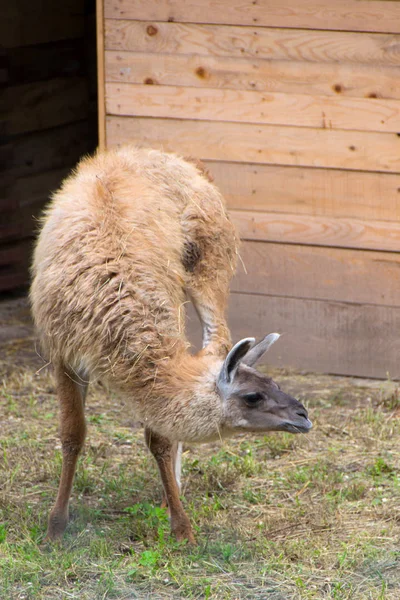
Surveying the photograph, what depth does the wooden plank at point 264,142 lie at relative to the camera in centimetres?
653

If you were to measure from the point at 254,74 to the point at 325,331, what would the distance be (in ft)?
5.98

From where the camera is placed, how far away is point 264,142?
678 cm

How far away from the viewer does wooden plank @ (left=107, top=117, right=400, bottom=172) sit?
21.4 ft

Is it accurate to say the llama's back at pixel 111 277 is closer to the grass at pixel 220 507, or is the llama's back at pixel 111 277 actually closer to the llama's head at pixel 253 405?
the llama's head at pixel 253 405

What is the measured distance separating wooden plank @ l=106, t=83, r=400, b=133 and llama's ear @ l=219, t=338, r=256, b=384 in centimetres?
291

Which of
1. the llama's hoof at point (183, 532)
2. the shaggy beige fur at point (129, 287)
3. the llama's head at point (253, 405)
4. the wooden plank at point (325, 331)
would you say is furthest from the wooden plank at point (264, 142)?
the llama's hoof at point (183, 532)

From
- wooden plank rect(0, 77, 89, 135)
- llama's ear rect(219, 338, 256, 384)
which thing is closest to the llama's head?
llama's ear rect(219, 338, 256, 384)

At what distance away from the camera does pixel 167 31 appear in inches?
268

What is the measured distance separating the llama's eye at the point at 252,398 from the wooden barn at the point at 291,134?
8.55 feet

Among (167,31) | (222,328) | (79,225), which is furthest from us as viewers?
(167,31)

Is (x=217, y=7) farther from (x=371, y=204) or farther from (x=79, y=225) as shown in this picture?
(x=79, y=225)

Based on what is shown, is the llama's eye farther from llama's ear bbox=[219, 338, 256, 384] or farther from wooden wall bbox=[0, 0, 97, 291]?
wooden wall bbox=[0, 0, 97, 291]

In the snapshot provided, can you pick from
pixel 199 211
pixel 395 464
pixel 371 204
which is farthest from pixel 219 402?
pixel 371 204

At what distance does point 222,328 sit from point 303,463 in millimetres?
1068
